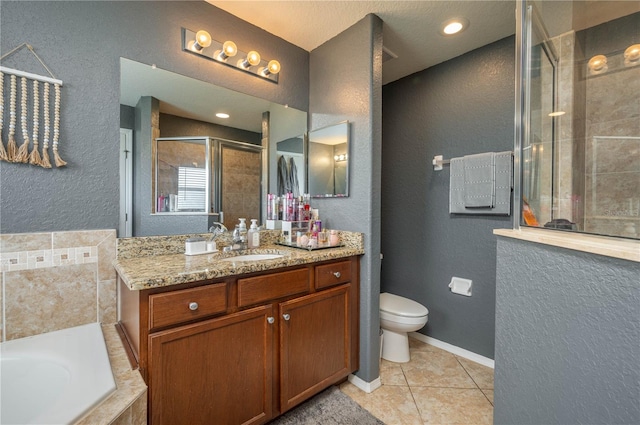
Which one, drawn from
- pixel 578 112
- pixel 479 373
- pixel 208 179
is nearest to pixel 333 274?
pixel 208 179

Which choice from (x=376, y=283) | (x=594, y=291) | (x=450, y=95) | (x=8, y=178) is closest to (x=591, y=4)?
(x=450, y=95)

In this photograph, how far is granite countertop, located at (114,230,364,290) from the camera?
1008mm

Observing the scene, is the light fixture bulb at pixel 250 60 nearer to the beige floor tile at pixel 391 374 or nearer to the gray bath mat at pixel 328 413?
the gray bath mat at pixel 328 413

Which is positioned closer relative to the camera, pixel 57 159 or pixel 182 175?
pixel 57 159

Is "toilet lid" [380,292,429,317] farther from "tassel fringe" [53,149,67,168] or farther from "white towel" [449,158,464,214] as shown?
"tassel fringe" [53,149,67,168]

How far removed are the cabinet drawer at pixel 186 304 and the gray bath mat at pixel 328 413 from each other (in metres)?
0.80

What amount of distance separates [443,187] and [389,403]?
1642 mm

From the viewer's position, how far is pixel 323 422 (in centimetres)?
144

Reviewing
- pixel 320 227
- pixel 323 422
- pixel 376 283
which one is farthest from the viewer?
pixel 320 227

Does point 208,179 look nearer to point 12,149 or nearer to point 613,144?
point 12,149

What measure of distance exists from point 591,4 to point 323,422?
2885 millimetres

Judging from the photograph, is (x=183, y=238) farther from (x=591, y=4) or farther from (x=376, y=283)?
(x=591, y=4)

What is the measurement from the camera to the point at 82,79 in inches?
49.9

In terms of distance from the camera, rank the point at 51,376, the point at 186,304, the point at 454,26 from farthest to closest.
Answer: the point at 454,26 < the point at 186,304 < the point at 51,376
